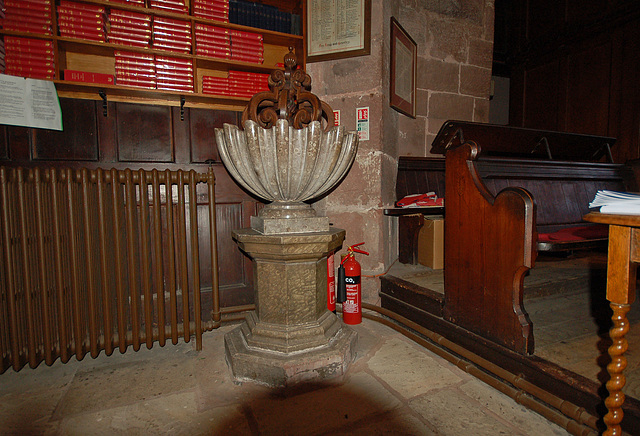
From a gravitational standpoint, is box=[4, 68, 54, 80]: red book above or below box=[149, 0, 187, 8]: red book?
below

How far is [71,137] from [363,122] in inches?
72.7

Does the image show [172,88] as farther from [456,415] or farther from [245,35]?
[456,415]

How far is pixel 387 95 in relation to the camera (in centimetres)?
242

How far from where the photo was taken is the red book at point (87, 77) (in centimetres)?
195

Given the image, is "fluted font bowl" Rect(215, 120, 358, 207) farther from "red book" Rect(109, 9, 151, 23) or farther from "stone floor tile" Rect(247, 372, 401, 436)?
"red book" Rect(109, 9, 151, 23)

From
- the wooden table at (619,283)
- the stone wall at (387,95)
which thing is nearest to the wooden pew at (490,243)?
the wooden table at (619,283)

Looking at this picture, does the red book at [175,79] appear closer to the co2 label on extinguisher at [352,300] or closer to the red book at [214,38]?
the red book at [214,38]

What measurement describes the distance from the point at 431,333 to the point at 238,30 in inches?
94.6

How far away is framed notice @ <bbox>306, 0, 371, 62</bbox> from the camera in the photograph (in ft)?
7.52

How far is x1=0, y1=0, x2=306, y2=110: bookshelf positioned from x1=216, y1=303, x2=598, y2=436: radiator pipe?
6.23 ft

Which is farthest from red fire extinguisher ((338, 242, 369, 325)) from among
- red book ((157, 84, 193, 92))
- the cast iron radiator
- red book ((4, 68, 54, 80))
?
red book ((4, 68, 54, 80))

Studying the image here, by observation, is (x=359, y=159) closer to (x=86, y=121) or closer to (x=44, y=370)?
(x=86, y=121)

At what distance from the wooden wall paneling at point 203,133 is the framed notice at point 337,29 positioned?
793 mm

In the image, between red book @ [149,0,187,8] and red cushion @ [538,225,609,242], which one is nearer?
red cushion @ [538,225,609,242]
